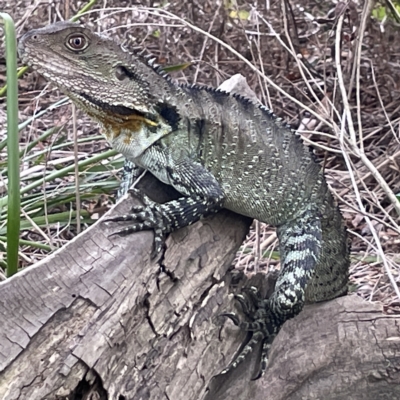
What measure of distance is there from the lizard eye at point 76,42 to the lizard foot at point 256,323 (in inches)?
49.1

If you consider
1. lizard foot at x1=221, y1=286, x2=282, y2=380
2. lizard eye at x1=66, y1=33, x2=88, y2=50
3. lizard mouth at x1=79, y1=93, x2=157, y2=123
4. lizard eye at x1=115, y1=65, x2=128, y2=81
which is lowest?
lizard foot at x1=221, y1=286, x2=282, y2=380

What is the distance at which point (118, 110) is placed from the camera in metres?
3.12

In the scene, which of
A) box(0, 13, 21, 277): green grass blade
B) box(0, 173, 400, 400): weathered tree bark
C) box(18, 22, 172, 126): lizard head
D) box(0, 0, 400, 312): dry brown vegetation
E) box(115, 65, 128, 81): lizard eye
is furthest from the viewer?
box(0, 0, 400, 312): dry brown vegetation

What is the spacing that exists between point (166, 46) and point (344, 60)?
1543 millimetres

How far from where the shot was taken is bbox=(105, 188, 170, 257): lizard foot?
9.07ft

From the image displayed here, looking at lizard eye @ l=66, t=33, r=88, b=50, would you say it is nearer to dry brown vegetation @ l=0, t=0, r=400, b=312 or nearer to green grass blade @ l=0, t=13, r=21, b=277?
green grass blade @ l=0, t=13, r=21, b=277

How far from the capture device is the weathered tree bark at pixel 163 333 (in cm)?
220

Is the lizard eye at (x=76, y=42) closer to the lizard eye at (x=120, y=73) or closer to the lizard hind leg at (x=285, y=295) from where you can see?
the lizard eye at (x=120, y=73)

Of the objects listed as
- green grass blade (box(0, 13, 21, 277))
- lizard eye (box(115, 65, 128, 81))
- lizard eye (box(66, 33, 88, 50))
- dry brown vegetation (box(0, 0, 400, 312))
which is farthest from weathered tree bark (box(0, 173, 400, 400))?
dry brown vegetation (box(0, 0, 400, 312))

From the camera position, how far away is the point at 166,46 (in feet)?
19.4

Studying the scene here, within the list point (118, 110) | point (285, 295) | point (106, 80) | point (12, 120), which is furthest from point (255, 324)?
point (12, 120)

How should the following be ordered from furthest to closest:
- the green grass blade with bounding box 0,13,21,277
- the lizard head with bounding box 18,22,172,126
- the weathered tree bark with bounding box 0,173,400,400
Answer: the lizard head with bounding box 18,22,172,126 < the green grass blade with bounding box 0,13,21,277 < the weathered tree bark with bounding box 0,173,400,400

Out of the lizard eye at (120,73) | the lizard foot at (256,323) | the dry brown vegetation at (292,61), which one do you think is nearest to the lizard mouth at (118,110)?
the lizard eye at (120,73)

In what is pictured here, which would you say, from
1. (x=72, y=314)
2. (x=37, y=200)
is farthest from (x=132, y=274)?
(x=37, y=200)
